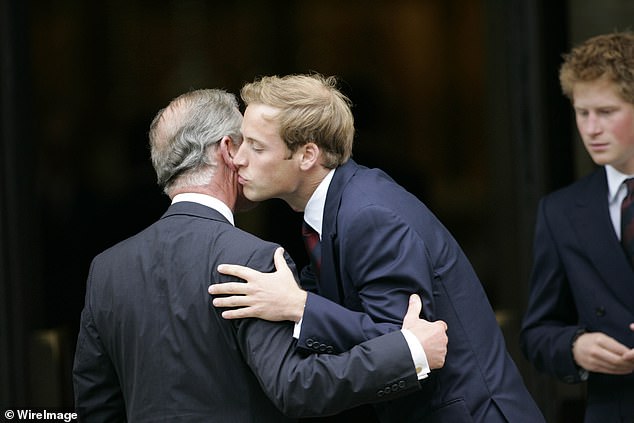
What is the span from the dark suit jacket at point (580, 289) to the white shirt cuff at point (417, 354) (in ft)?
3.87

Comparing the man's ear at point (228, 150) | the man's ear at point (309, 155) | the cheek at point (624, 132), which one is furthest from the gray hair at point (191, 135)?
the cheek at point (624, 132)

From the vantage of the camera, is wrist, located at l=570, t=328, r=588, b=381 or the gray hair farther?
wrist, located at l=570, t=328, r=588, b=381

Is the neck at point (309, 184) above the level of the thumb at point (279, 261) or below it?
above

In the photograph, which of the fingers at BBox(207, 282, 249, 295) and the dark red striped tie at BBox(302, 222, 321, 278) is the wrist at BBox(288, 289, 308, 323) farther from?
the dark red striped tie at BBox(302, 222, 321, 278)

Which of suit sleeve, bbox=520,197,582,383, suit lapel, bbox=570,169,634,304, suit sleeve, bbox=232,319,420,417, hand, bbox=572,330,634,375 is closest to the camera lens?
suit sleeve, bbox=232,319,420,417

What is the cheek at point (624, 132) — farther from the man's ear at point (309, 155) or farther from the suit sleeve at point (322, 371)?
the suit sleeve at point (322, 371)

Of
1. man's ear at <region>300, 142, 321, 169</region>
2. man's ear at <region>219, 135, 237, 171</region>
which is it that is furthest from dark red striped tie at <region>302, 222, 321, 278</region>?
man's ear at <region>219, 135, 237, 171</region>

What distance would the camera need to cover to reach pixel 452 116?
16.6 feet

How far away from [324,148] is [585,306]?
1.24 meters

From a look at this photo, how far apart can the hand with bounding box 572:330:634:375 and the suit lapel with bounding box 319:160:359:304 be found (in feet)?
3.38

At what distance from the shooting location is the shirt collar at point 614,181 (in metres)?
3.95

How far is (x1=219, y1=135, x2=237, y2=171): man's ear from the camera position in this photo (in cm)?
316

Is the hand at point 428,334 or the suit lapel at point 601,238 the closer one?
the hand at point 428,334

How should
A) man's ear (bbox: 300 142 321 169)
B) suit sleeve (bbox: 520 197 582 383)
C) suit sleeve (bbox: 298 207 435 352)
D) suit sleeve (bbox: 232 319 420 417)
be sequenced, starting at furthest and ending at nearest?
suit sleeve (bbox: 520 197 582 383), man's ear (bbox: 300 142 321 169), suit sleeve (bbox: 298 207 435 352), suit sleeve (bbox: 232 319 420 417)
